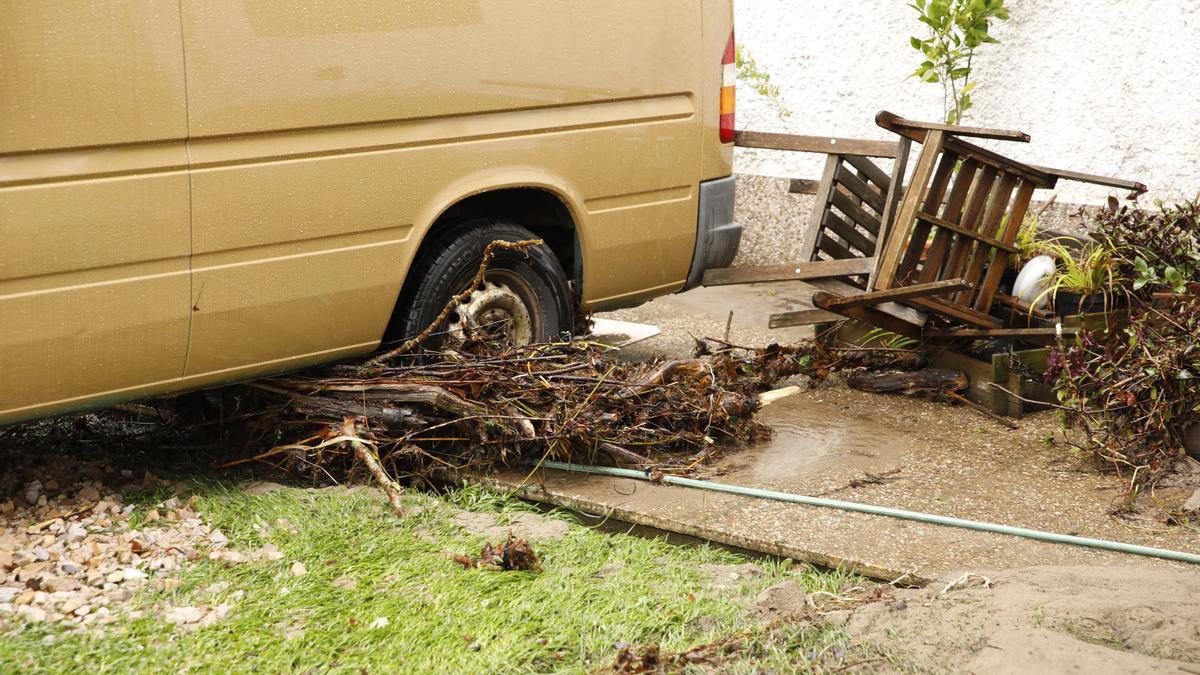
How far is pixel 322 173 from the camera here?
14.0ft

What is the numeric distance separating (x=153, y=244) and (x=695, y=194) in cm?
248

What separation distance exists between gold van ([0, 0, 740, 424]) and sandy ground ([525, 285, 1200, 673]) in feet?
3.33

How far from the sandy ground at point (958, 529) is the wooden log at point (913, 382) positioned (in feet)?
0.19

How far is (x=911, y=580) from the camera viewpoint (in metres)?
3.68

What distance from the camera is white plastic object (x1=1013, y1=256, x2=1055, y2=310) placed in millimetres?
5793

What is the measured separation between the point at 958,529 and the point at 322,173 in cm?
252

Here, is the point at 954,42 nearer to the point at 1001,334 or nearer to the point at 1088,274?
the point at 1088,274

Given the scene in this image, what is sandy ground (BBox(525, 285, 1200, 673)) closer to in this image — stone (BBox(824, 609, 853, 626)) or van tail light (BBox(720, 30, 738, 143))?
stone (BBox(824, 609, 853, 626))

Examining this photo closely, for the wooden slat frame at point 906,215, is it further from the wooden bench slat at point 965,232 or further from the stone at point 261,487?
the stone at point 261,487

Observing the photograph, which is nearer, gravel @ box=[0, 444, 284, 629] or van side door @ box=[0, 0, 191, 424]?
gravel @ box=[0, 444, 284, 629]

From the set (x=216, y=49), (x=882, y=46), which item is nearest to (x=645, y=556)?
(x=216, y=49)

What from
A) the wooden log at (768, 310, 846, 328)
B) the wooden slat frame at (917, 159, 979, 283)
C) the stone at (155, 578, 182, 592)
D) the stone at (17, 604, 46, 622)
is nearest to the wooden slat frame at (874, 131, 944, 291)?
the wooden slat frame at (917, 159, 979, 283)

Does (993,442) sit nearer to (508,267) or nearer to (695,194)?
(695,194)

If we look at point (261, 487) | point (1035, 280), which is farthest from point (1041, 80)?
point (261, 487)
